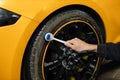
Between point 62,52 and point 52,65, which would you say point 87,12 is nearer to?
point 62,52

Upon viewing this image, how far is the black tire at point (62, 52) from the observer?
8.65 ft

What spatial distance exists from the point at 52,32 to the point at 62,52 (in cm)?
20

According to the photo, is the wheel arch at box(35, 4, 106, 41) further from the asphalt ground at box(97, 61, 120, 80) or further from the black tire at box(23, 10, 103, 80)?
the asphalt ground at box(97, 61, 120, 80)

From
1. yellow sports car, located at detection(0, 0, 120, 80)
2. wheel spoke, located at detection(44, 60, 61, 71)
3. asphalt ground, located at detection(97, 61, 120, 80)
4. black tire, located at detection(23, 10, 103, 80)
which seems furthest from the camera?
asphalt ground, located at detection(97, 61, 120, 80)

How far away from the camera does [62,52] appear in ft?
9.07

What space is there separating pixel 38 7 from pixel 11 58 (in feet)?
1.44

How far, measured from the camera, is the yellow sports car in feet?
8.18

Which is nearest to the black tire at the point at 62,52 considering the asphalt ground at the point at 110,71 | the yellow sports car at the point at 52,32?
the yellow sports car at the point at 52,32

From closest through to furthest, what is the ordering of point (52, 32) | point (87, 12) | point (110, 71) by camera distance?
point (52, 32)
point (87, 12)
point (110, 71)

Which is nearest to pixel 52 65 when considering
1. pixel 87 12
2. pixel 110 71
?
pixel 87 12

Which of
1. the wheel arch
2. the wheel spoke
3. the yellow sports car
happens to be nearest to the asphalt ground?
the yellow sports car

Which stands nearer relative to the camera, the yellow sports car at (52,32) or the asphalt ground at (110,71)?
the yellow sports car at (52,32)

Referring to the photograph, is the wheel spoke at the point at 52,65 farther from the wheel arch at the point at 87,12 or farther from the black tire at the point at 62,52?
the wheel arch at the point at 87,12

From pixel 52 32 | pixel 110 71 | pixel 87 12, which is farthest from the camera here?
pixel 110 71
